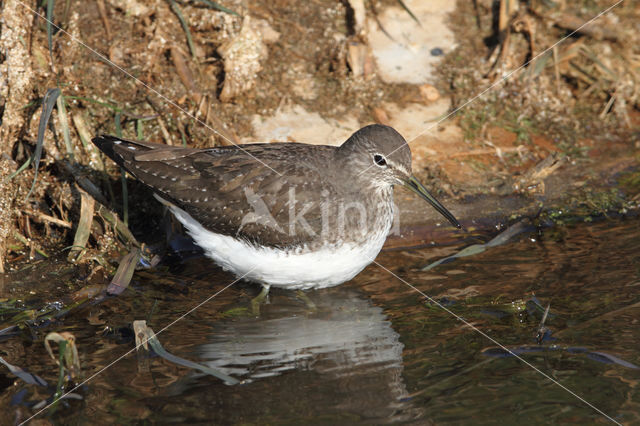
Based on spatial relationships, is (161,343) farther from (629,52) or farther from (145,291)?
(629,52)

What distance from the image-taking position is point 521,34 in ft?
30.9

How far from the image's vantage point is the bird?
6.04m

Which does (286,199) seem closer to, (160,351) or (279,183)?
(279,183)

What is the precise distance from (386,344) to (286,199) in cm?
149

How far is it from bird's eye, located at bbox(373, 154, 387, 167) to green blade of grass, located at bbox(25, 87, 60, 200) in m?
3.18

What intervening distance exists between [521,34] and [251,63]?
145 inches

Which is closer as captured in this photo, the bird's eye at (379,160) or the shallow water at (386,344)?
the shallow water at (386,344)

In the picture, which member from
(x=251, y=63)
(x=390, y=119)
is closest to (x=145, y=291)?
(x=251, y=63)

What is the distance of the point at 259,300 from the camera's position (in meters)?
6.38

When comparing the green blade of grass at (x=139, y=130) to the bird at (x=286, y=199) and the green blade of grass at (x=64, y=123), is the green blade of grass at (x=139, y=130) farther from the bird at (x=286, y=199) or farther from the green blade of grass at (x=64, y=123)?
the bird at (x=286, y=199)

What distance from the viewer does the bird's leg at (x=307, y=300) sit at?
639cm

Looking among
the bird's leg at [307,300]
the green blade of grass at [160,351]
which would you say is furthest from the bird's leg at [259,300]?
the green blade of grass at [160,351]

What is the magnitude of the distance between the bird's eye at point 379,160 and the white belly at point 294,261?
1.92 feet

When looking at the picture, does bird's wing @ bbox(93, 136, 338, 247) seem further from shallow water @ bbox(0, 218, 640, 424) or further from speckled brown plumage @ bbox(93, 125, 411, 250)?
shallow water @ bbox(0, 218, 640, 424)
